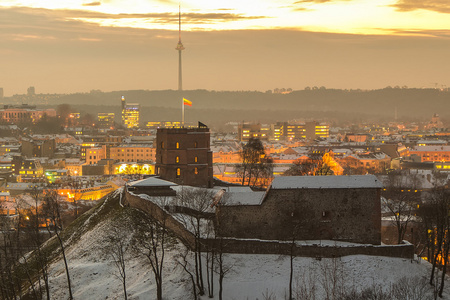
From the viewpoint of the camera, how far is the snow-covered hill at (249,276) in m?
39.4

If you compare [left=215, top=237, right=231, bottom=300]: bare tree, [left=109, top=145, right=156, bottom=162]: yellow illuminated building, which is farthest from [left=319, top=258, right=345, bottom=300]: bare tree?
[left=109, top=145, right=156, bottom=162]: yellow illuminated building

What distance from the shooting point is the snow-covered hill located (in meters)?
39.4

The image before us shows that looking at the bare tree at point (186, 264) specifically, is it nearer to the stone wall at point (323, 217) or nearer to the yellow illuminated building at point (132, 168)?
the stone wall at point (323, 217)

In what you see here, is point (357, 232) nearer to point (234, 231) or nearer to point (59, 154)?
point (234, 231)

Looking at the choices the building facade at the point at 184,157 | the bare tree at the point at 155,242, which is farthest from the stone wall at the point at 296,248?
the building facade at the point at 184,157

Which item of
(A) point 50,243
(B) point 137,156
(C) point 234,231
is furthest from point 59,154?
(C) point 234,231

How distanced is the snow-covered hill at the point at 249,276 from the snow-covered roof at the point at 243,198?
3.50 meters

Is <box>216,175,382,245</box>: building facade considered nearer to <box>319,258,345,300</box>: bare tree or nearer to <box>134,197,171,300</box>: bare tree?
<box>319,258,345,300</box>: bare tree

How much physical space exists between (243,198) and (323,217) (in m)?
4.74

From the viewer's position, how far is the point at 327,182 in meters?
44.4

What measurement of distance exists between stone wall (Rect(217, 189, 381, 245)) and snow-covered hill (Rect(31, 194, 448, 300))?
218 centimetres

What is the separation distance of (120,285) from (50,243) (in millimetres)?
13653

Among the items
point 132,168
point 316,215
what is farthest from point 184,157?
point 132,168

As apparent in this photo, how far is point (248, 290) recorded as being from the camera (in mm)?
39688
